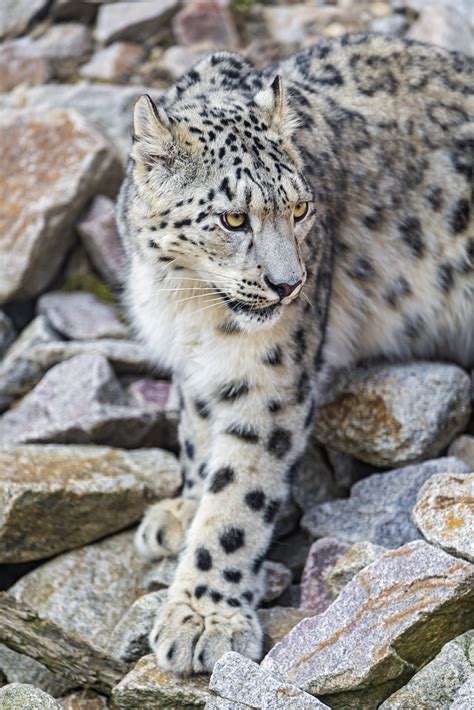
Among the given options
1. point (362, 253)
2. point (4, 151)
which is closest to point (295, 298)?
point (362, 253)

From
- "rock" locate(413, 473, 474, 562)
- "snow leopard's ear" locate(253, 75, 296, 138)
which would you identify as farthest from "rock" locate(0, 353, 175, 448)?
"rock" locate(413, 473, 474, 562)

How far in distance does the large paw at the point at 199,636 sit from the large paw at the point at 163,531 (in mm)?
618

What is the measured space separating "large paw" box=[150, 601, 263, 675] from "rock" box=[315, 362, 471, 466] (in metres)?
1.14

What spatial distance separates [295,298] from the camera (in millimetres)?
4297

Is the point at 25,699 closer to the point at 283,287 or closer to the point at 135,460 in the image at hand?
the point at 283,287

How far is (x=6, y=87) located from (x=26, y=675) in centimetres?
513

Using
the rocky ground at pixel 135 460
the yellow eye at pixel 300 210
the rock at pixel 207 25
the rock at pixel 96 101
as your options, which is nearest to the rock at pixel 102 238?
the rocky ground at pixel 135 460

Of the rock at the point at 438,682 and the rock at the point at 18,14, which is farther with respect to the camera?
the rock at the point at 18,14

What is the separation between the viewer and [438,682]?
334 centimetres

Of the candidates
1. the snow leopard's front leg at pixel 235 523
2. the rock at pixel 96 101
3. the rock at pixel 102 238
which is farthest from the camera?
the rock at pixel 96 101

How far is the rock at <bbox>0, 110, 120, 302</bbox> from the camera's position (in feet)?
22.0

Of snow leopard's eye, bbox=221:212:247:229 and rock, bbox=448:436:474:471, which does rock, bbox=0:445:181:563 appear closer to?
rock, bbox=448:436:474:471

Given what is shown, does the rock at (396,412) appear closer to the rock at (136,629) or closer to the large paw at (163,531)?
the large paw at (163,531)

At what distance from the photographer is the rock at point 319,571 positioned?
423 centimetres
